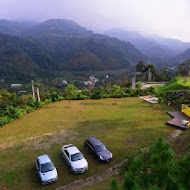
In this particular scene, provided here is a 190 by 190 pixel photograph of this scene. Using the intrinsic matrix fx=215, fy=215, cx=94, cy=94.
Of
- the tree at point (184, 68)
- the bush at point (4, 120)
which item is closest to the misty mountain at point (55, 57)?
the tree at point (184, 68)

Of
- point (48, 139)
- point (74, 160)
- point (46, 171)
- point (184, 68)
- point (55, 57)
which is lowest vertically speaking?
point (48, 139)

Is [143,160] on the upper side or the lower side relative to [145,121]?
upper

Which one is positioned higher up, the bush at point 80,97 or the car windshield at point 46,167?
the car windshield at point 46,167

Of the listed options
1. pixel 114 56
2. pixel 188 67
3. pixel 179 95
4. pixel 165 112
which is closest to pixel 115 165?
pixel 165 112

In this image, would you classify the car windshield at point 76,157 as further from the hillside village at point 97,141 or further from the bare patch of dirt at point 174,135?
the bare patch of dirt at point 174,135

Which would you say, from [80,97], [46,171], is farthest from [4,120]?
[80,97]

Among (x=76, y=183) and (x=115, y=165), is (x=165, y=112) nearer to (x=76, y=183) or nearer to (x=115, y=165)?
(x=115, y=165)

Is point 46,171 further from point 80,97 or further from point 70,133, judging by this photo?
point 80,97
